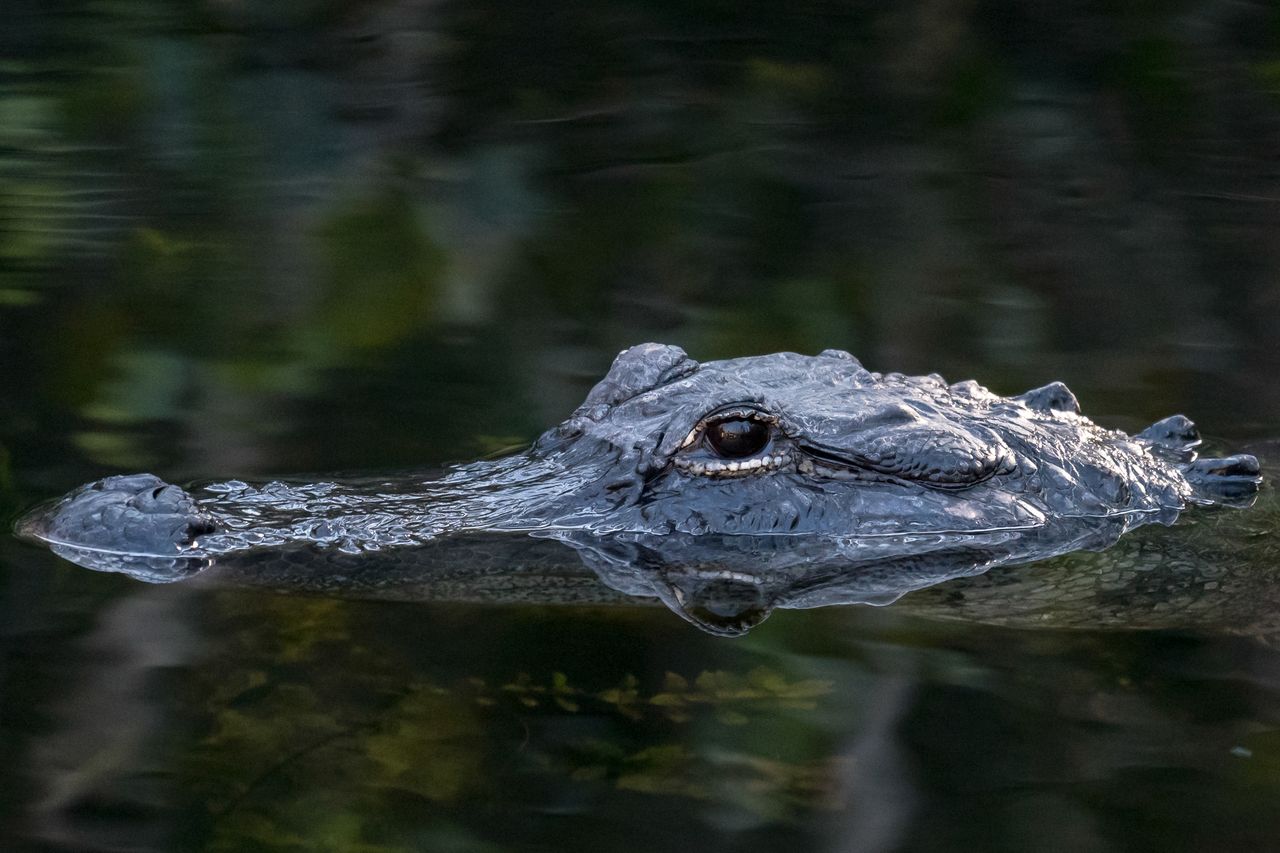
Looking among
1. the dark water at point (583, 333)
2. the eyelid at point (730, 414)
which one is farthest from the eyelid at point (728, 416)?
the dark water at point (583, 333)

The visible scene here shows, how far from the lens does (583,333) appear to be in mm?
4836

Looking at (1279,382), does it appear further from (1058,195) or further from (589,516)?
(589,516)

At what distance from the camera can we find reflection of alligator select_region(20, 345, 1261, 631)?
288 cm

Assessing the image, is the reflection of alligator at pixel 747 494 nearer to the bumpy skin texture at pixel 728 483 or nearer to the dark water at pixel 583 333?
the bumpy skin texture at pixel 728 483

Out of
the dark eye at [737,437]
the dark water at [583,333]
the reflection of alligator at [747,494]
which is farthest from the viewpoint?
the dark eye at [737,437]

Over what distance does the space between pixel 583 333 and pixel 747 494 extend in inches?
75.0

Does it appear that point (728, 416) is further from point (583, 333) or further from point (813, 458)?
point (583, 333)

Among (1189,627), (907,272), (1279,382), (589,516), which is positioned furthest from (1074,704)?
(907,272)

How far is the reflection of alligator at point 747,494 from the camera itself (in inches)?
113

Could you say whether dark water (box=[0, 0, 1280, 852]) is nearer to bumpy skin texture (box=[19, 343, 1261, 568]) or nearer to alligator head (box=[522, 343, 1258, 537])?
bumpy skin texture (box=[19, 343, 1261, 568])

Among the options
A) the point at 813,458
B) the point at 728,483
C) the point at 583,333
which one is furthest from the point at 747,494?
the point at 583,333

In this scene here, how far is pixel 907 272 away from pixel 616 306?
119 cm

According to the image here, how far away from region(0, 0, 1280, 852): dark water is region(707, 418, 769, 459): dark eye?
0.42 m

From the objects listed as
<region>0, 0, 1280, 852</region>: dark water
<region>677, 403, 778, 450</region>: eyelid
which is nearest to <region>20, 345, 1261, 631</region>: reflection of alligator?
<region>677, 403, 778, 450</region>: eyelid
